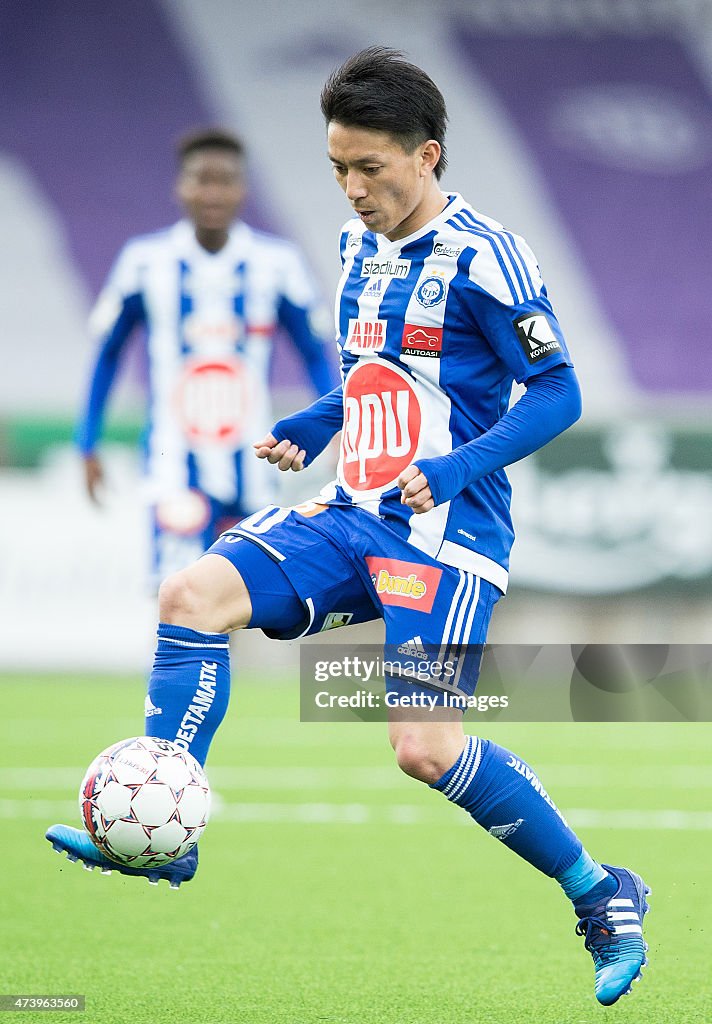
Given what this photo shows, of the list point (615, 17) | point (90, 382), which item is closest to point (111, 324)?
point (90, 382)

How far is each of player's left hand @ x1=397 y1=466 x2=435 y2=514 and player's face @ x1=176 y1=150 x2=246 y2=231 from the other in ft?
12.1

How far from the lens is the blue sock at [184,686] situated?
3578mm

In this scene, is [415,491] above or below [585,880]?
above

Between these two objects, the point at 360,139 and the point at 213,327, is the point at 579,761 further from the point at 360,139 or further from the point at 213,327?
the point at 360,139

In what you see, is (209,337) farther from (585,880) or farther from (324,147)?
(324,147)

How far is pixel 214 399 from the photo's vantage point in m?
6.94

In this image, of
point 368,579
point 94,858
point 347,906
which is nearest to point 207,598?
point 368,579

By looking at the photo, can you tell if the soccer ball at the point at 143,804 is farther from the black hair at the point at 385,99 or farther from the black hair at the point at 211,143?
the black hair at the point at 211,143

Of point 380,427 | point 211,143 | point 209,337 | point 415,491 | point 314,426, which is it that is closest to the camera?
point 415,491

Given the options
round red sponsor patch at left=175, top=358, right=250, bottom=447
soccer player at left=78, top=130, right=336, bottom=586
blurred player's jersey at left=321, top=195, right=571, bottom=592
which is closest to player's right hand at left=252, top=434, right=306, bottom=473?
blurred player's jersey at left=321, top=195, right=571, bottom=592

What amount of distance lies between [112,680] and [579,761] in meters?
4.49

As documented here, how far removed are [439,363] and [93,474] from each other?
3.71 meters

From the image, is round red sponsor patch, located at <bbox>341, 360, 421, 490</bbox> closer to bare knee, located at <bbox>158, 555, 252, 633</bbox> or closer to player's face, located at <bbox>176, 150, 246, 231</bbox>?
bare knee, located at <bbox>158, 555, 252, 633</bbox>

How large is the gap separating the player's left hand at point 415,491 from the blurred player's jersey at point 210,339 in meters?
3.53
